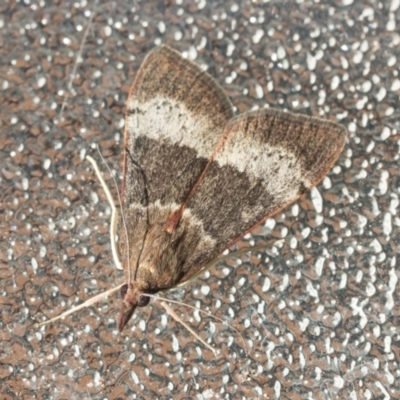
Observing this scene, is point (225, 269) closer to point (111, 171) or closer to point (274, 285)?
point (274, 285)

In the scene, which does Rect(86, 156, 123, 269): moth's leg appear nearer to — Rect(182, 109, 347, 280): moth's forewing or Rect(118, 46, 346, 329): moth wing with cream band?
Rect(118, 46, 346, 329): moth wing with cream band

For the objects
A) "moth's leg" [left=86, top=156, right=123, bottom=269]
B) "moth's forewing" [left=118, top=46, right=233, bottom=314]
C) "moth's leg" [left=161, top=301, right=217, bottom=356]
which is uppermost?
"moth's forewing" [left=118, top=46, right=233, bottom=314]

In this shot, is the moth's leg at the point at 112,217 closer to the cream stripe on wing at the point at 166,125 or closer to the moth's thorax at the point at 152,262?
the moth's thorax at the point at 152,262

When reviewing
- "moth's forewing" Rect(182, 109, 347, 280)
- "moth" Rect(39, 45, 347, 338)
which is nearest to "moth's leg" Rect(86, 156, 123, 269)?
"moth" Rect(39, 45, 347, 338)

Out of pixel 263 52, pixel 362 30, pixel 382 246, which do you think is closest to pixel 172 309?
pixel 382 246

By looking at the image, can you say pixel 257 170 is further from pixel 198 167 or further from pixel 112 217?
pixel 112 217

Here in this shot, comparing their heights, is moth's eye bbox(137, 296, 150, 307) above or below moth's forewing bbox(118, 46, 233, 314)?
below

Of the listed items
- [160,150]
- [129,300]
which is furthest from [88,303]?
[160,150]

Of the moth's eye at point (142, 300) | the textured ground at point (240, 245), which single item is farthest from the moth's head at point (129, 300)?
the textured ground at point (240, 245)
